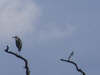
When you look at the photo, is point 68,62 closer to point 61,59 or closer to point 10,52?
point 61,59

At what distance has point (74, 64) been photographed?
2238 cm

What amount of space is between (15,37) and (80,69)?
4556 millimetres

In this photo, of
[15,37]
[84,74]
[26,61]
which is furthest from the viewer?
[15,37]

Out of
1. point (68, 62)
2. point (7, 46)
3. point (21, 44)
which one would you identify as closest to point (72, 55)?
point (68, 62)

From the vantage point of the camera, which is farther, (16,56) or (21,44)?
(21,44)

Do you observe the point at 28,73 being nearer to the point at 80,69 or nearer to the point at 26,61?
the point at 26,61

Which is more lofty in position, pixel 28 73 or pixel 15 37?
pixel 15 37

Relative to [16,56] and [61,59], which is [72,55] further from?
[16,56]

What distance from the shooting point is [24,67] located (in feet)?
66.3

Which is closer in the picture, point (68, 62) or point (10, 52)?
point (10, 52)

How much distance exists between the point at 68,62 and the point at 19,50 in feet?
10.2

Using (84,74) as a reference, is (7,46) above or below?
above

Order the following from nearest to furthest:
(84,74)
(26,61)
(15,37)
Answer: (26,61)
(84,74)
(15,37)

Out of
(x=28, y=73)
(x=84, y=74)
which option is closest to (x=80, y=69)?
(x=84, y=74)
